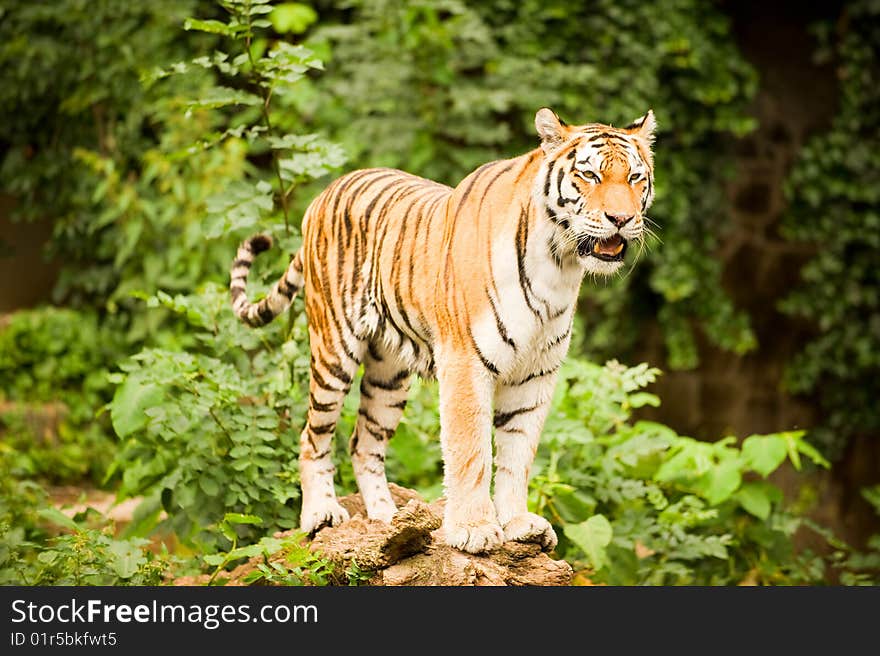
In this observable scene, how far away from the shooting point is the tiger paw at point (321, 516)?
3.97 metres

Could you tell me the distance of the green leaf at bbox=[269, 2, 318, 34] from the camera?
731 cm

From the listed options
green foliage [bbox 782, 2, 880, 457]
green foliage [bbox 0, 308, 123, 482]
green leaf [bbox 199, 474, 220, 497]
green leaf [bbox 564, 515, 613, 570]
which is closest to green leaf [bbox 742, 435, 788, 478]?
green leaf [bbox 564, 515, 613, 570]

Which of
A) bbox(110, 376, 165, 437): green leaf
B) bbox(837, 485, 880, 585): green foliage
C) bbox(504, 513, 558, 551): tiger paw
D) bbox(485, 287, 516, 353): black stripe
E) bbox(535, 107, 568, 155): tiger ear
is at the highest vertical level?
bbox(535, 107, 568, 155): tiger ear

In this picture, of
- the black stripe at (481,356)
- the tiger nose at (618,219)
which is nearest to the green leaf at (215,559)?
the black stripe at (481,356)

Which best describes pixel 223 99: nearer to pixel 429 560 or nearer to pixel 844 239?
pixel 429 560

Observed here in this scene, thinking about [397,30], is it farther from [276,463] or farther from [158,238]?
[276,463]

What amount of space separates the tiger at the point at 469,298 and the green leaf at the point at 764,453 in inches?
70.6

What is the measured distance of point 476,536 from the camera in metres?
3.52

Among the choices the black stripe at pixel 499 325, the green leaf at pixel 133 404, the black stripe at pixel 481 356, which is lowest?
A: the green leaf at pixel 133 404

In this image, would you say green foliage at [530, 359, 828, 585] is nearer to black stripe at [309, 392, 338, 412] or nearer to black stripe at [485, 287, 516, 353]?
black stripe at [309, 392, 338, 412]

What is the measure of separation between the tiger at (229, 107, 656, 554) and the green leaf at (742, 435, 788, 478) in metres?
1.79

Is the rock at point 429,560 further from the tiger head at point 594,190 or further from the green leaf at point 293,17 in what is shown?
the green leaf at point 293,17

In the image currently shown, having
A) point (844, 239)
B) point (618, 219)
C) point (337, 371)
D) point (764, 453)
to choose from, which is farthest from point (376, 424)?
point (844, 239)
